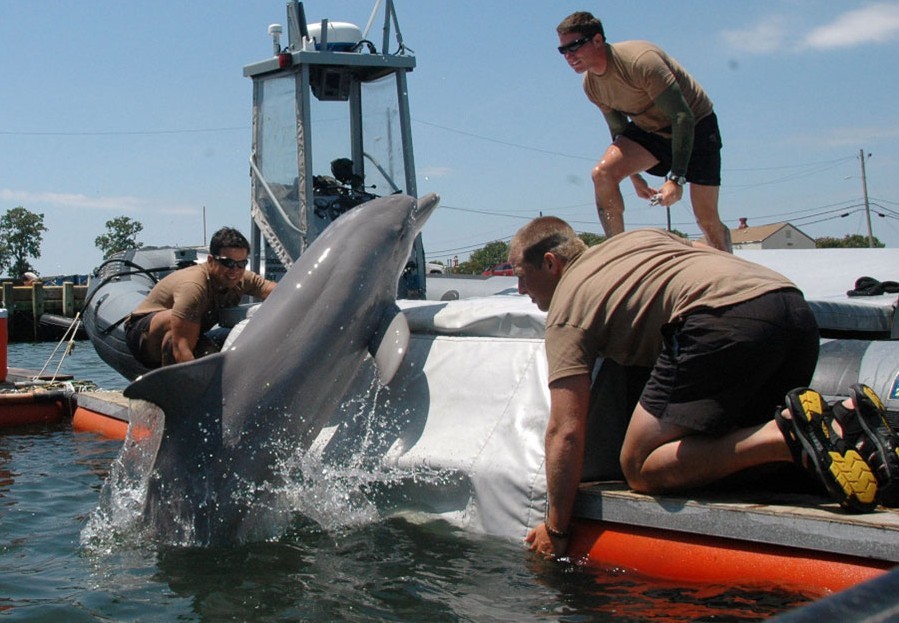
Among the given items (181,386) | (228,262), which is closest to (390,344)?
(181,386)

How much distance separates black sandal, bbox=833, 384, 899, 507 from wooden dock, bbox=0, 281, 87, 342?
1194 inches

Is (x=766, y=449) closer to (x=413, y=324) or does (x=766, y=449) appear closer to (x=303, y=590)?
(x=303, y=590)

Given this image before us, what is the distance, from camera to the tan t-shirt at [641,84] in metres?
6.19

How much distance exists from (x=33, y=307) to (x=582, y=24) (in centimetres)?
2989

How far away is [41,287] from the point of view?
3234 cm

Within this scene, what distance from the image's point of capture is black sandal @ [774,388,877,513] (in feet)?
11.8

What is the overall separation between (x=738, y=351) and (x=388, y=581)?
1.77 m

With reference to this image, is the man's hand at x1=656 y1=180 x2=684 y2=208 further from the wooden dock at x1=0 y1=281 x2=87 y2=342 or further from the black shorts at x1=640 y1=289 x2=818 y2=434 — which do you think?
the wooden dock at x1=0 y1=281 x2=87 y2=342

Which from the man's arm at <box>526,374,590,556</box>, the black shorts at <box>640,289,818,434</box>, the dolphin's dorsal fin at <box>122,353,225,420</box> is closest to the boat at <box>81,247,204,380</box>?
the dolphin's dorsal fin at <box>122,353,225,420</box>

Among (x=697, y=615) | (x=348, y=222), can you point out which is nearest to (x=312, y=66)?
(x=348, y=222)

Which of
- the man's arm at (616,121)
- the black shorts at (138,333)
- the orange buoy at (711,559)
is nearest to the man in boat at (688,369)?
the orange buoy at (711,559)

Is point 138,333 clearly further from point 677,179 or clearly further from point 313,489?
point 677,179

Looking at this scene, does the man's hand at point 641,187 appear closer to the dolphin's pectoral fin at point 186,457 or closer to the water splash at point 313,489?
the water splash at point 313,489

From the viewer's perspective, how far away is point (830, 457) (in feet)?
11.9
